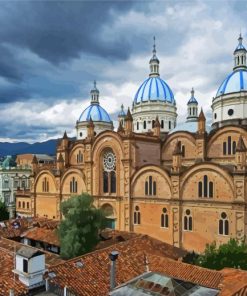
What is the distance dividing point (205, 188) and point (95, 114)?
3725 centimetres

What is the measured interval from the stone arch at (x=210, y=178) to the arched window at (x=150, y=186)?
3668 mm

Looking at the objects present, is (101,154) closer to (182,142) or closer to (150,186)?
(150,186)

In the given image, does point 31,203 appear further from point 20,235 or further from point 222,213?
point 222,213

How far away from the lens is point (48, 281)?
1880cm

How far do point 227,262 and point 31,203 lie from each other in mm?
41337

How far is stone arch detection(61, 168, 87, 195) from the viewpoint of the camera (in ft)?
159

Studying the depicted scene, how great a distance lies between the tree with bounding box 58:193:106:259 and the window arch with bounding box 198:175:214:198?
1078 centimetres

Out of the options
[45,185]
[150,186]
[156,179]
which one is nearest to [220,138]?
[156,179]

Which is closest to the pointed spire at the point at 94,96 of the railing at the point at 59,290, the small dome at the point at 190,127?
the small dome at the point at 190,127

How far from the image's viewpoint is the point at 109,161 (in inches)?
1789

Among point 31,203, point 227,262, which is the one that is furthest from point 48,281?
point 31,203

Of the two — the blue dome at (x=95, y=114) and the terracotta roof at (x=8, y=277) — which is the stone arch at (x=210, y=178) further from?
the blue dome at (x=95, y=114)

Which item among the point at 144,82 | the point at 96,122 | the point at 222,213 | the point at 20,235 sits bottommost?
the point at 20,235

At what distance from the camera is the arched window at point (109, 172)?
44.8m
